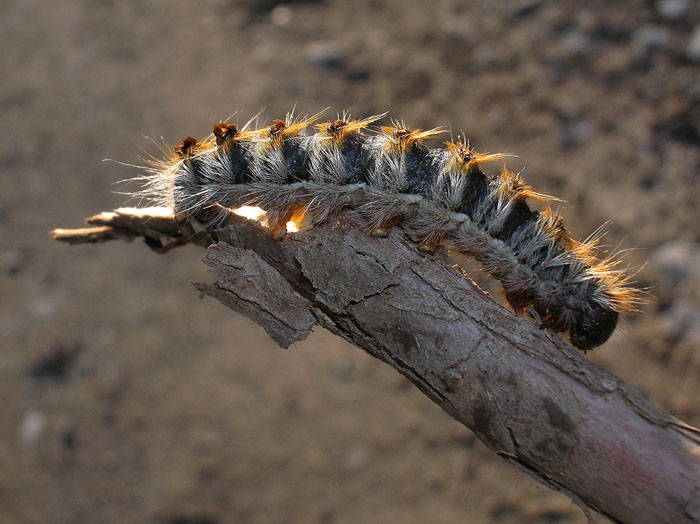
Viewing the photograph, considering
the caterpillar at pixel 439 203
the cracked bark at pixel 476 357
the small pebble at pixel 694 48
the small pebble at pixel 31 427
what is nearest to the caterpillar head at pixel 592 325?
the caterpillar at pixel 439 203

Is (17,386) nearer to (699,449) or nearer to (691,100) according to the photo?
(699,449)

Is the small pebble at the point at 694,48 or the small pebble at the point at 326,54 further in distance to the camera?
the small pebble at the point at 326,54

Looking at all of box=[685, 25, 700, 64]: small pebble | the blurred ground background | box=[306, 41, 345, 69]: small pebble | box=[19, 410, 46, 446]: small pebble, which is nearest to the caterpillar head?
the blurred ground background

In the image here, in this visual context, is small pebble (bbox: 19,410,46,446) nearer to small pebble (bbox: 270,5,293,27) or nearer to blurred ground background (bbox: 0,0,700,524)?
blurred ground background (bbox: 0,0,700,524)

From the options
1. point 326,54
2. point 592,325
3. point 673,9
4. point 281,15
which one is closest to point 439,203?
point 592,325

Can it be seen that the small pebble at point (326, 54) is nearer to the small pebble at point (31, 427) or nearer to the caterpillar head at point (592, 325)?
the small pebble at point (31, 427)

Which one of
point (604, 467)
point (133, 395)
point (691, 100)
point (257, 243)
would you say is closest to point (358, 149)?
point (257, 243)

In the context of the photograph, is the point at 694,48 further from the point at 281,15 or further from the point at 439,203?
the point at 439,203
